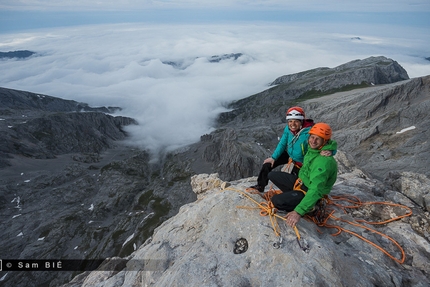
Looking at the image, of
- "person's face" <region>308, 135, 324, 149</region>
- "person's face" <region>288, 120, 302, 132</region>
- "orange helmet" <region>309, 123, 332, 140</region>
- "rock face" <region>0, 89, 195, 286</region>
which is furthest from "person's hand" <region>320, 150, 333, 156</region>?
"rock face" <region>0, 89, 195, 286</region>

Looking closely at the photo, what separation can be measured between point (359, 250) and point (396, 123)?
10054 centimetres

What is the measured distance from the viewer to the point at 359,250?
36.2 ft

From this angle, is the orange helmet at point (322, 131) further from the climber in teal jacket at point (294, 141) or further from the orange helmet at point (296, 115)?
the orange helmet at point (296, 115)

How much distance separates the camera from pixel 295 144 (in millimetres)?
13250

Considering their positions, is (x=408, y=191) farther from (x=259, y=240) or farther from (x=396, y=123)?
(x=396, y=123)

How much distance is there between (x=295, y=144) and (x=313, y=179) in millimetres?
3144

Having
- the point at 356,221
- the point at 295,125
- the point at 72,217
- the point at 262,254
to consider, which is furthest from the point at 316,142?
the point at 72,217

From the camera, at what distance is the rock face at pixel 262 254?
929 cm

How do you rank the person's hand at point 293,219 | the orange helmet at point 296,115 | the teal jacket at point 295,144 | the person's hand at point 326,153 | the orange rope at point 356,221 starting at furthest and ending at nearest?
the orange helmet at point 296,115
the teal jacket at point 295,144
the orange rope at point 356,221
the person's hand at point 326,153
the person's hand at point 293,219

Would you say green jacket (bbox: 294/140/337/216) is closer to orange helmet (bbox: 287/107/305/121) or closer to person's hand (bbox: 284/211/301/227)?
person's hand (bbox: 284/211/301/227)

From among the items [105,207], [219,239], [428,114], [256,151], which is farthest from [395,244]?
[105,207]

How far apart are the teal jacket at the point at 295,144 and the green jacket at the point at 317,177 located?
169cm

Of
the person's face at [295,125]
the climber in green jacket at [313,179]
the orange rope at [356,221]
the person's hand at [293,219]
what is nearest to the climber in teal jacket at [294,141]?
the person's face at [295,125]

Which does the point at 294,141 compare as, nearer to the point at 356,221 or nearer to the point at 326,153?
the point at 326,153
